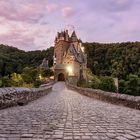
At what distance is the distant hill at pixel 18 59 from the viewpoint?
298 feet

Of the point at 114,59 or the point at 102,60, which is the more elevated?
the point at 102,60

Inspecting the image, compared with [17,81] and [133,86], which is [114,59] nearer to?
[133,86]

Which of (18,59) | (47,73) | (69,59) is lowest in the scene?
(47,73)

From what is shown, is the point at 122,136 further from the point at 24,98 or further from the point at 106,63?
the point at 106,63

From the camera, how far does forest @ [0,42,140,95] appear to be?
302 ft

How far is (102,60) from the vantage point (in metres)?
121

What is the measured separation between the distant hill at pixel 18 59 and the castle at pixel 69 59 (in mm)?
15199

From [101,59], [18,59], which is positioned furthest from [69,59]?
[101,59]

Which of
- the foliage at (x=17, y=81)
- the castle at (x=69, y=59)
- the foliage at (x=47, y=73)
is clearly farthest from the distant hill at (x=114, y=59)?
the foliage at (x=17, y=81)

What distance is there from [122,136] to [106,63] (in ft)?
366

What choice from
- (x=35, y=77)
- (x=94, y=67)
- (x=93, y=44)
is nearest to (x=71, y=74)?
(x=35, y=77)

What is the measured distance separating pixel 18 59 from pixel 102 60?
37.6 metres

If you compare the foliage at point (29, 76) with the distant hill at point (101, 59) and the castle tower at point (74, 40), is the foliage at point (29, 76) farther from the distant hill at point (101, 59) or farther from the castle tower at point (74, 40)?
the castle tower at point (74, 40)

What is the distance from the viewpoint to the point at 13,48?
133 meters
